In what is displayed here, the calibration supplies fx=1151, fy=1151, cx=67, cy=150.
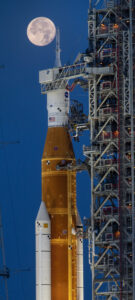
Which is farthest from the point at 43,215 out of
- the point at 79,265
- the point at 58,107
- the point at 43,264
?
the point at 58,107

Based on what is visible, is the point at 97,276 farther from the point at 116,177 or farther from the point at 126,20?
the point at 126,20

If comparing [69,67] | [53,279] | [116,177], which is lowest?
[53,279]

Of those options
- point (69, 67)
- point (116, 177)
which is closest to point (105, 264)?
point (116, 177)

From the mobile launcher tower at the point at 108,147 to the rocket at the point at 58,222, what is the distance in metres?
0.08

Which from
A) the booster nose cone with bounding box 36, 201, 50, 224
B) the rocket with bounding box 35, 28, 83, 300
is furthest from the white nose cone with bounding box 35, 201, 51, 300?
the booster nose cone with bounding box 36, 201, 50, 224

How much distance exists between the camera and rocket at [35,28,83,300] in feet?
249

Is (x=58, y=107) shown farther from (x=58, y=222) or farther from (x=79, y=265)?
(x=79, y=265)

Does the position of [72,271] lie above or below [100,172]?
below

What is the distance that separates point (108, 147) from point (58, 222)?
20.4 feet

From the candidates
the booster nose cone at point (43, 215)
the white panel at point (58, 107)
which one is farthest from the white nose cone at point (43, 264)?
the white panel at point (58, 107)

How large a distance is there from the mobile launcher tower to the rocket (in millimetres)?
85

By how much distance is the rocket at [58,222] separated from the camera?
7588 centimetres

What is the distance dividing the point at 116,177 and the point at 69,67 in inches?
332

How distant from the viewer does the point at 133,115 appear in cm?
7500
